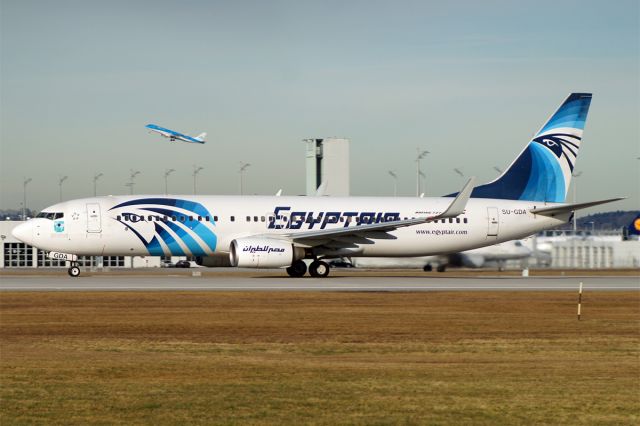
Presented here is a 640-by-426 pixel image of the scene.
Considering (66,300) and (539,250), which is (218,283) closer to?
(66,300)

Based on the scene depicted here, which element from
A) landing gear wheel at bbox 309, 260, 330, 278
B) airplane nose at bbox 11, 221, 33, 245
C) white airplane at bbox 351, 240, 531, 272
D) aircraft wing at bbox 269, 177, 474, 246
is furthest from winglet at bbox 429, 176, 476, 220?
airplane nose at bbox 11, 221, 33, 245

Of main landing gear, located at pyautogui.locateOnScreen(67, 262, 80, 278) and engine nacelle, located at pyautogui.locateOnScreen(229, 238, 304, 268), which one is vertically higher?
engine nacelle, located at pyautogui.locateOnScreen(229, 238, 304, 268)

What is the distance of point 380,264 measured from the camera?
85688mm

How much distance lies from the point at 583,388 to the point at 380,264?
68612 mm

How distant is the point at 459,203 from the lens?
50.4m

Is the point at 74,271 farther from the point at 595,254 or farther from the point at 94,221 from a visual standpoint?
the point at 595,254

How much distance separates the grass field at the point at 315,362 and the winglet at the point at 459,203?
15139 mm

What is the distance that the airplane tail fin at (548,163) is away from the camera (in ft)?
→ 190

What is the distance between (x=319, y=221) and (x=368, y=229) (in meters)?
3.66

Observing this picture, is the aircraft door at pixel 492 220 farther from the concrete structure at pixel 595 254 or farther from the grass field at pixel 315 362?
the grass field at pixel 315 362

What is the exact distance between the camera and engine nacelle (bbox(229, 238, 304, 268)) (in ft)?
162

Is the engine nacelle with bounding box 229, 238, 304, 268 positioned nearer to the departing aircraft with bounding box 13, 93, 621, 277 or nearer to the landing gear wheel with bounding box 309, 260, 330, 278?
the departing aircraft with bounding box 13, 93, 621, 277

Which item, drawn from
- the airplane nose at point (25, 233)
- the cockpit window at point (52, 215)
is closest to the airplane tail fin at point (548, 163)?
the cockpit window at point (52, 215)

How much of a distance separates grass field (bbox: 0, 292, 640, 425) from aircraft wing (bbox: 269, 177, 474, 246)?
1535 cm
